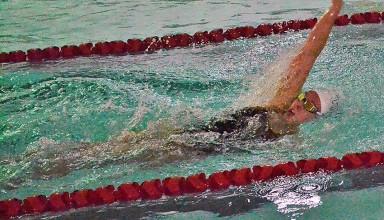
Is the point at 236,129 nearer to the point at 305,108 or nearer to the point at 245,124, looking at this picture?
the point at 245,124

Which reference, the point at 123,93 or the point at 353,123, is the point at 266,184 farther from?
the point at 123,93

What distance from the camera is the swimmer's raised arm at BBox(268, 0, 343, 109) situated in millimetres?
3158

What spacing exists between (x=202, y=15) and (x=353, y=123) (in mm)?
3396

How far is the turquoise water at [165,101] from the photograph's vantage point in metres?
2.83

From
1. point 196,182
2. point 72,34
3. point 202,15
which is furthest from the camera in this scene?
point 202,15

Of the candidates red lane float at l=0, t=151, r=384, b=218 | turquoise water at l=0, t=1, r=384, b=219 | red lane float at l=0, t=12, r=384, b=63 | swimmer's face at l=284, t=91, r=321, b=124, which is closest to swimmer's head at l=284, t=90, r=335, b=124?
swimmer's face at l=284, t=91, r=321, b=124

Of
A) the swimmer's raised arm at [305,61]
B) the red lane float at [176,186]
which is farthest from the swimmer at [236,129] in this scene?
the red lane float at [176,186]

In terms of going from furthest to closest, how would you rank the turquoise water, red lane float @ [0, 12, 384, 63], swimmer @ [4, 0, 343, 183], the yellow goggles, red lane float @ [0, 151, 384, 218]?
red lane float @ [0, 12, 384, 63] < the yellow goggles < swimmer @ [4, 0, 343, 183] < the turquoise water < red lane float @ [0, 151, 384, 218]

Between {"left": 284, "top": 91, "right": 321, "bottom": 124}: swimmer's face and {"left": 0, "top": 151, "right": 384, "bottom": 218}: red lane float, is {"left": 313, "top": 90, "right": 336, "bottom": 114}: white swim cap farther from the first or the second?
{"left": 0, "top": 151, "right": 384, "bottom": 218}: red lane float

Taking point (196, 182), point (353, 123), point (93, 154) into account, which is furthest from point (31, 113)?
point (353, 123)

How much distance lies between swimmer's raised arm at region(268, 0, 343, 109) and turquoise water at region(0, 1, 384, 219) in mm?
255

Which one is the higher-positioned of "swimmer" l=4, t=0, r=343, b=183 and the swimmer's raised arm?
the swimmer's raised arm

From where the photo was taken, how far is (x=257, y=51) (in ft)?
16.4

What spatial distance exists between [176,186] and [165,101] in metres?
1.42
